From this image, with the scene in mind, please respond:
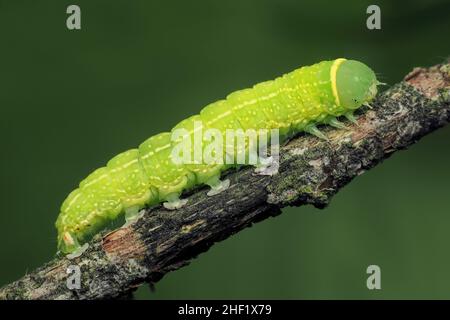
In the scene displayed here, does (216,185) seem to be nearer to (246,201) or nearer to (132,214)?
(246,201)

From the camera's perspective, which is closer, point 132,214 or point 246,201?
point 246,201

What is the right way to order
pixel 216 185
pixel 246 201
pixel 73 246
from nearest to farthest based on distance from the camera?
pixel 246 201 < pixel 216 185 < pixel 73 246

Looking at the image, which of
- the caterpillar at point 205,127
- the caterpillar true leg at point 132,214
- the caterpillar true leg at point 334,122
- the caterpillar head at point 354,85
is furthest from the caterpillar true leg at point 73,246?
the caterpillar head at point 354,85

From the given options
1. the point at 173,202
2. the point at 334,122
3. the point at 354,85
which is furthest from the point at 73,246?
the point at 354,85

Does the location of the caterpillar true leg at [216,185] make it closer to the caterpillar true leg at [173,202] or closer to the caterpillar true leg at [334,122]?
the caterpillar true leg at [173,202]

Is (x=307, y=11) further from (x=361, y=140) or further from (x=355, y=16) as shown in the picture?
(x=361, y=140)

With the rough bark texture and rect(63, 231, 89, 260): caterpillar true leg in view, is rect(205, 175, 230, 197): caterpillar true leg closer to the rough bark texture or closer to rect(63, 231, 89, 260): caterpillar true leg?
the rough bark texture

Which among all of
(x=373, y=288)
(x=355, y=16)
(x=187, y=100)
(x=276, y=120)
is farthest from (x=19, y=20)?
(x=373, y=288)
